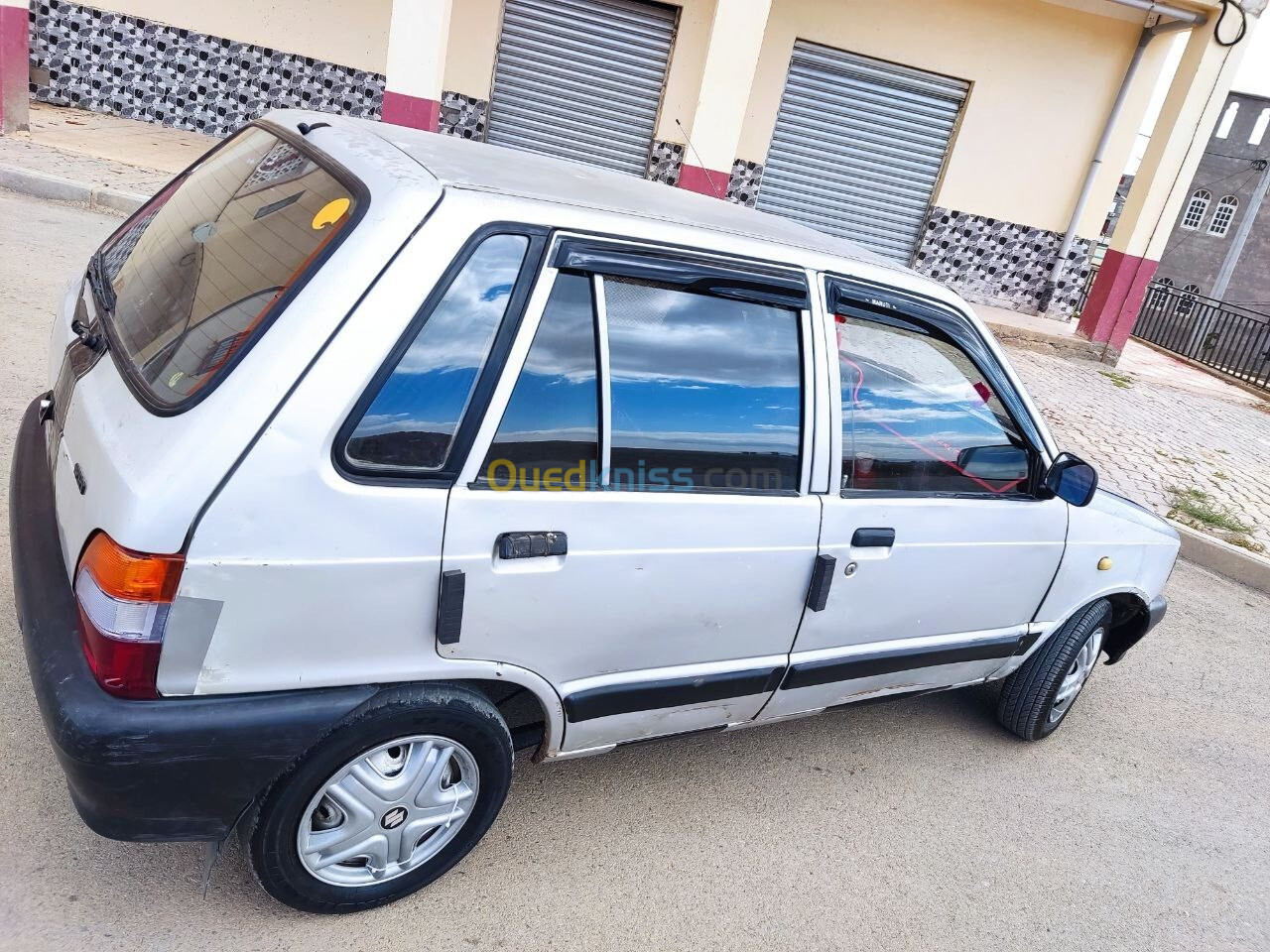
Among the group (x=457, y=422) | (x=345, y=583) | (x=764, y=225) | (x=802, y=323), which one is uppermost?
(x=764, y=225)

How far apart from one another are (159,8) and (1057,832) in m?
12.9

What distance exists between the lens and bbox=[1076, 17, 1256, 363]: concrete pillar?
466 inches

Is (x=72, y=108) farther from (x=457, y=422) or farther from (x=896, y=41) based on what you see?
(x=457, y=422)

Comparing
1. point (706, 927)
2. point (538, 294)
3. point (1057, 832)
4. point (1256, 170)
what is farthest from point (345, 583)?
point (1256, 170)

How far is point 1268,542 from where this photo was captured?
6.90 metres

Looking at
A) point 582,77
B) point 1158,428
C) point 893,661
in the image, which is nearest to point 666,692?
point 893,661

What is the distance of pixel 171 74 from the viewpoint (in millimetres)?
11844

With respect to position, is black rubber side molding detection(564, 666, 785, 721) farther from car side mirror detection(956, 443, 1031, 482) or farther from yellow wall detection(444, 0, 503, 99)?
yellow wall detection(444, 0, 503, 99)

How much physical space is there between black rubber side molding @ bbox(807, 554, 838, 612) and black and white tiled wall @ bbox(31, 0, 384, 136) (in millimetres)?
11183

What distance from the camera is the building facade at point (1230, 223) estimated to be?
40594 mm

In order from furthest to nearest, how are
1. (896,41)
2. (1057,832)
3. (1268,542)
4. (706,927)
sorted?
(896,41)
(1268,542)
(1057,832)
(706,927)

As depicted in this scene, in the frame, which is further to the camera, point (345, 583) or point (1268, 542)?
point (1268, 542)

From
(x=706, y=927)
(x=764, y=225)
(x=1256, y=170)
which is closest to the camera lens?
(x=706, y=927)

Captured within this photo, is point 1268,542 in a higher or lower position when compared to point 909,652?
lower
